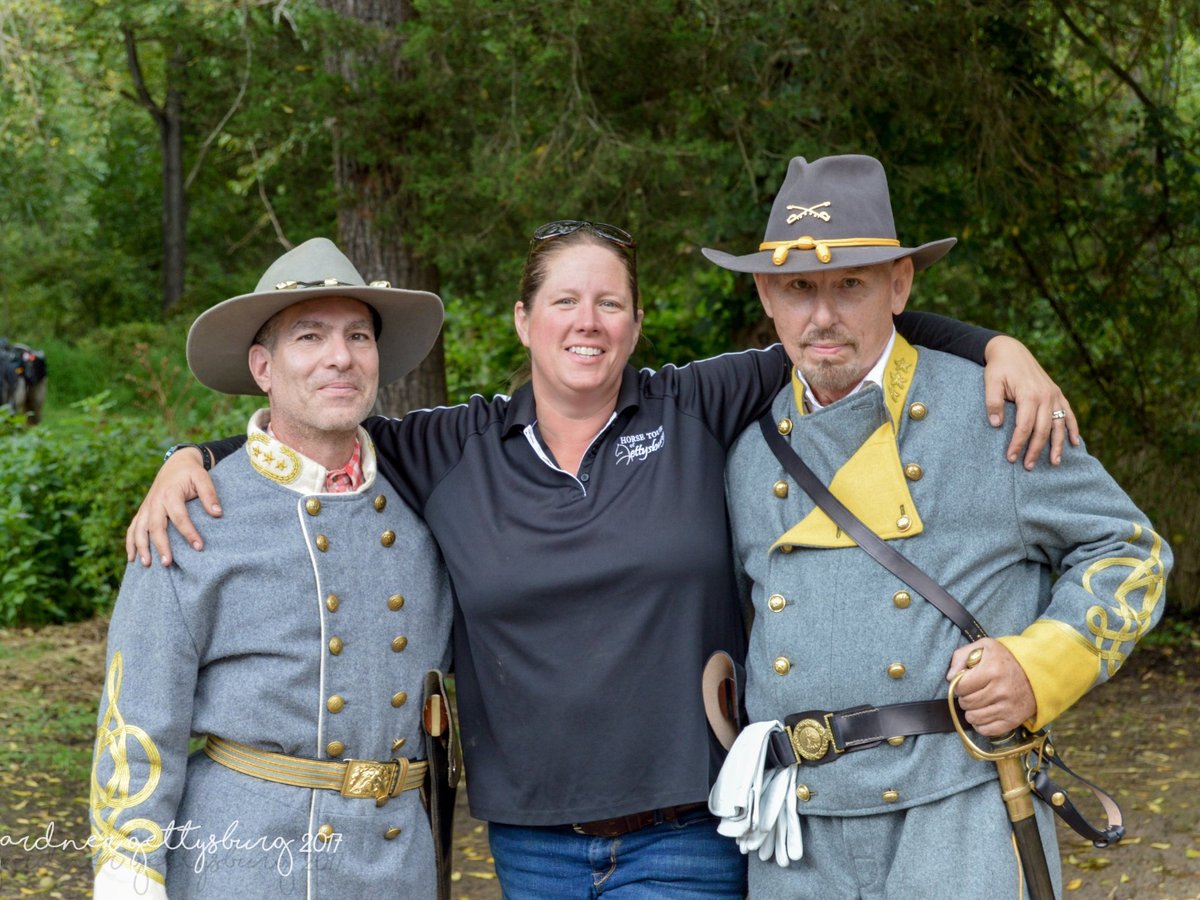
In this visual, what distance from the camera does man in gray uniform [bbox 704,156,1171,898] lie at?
2.64 metres

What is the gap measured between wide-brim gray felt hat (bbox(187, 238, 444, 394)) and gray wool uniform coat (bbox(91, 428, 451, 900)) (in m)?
0.27

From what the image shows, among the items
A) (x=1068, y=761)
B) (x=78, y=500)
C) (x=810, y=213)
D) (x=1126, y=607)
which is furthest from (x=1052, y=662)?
(x=78, y=500)

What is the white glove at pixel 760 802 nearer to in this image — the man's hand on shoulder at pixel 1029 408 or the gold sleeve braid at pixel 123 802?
the man's hand on shoulder at pixel 1029 408

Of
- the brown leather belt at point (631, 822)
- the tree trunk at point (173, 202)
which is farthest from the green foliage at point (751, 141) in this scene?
the tree trunk at point (173, 202)

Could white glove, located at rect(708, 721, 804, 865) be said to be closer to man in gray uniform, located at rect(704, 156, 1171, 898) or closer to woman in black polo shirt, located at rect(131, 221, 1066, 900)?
man in gray uniform, located at rect(704, 156, 1171, 898)

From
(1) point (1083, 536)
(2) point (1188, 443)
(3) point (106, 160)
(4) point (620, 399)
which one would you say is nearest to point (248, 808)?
(4) point (620, 399)

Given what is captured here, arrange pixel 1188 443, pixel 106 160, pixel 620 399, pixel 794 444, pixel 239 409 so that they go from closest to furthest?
pixel 794 444, pixel 620 399, pixel 1188 443, pixel 239 409, pixel 106 160

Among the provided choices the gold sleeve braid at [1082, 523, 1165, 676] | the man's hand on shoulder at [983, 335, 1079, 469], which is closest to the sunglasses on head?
the man's hand on shoulder at [983, 335, 1079, 469]

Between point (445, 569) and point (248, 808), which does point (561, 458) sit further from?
point (248, 808)

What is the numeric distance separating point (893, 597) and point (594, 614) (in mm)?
635

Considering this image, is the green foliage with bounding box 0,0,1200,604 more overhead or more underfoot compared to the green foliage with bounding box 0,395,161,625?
more overhead

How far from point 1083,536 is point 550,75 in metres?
3.44

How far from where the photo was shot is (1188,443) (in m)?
8.19

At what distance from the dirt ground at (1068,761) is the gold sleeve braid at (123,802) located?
231 centimetres
